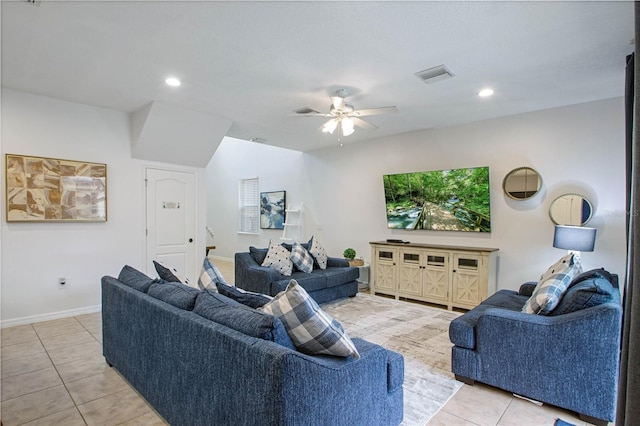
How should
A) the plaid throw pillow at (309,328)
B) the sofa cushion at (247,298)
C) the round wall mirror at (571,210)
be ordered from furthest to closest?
the round wall mirror at (571,210) < the sofa cushion at (247,298) < the plaid throw pillow at (309,328)

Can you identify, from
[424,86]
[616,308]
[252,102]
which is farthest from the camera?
[252,102]

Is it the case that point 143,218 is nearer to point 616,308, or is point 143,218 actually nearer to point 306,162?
point 306,162

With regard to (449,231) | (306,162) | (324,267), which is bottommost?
(324,267)

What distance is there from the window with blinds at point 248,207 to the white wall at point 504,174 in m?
1.75

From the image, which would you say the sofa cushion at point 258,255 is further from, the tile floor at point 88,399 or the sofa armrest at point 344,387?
the sofa armrest at point 344,387

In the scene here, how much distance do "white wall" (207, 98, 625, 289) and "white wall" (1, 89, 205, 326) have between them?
3426 mm

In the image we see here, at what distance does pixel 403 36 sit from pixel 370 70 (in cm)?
64

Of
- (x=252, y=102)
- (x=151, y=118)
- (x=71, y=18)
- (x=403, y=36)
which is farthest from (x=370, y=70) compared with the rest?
(x=151, y=118)

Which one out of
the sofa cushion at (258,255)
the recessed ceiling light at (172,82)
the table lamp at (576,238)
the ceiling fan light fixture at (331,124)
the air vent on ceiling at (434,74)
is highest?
the recessed ceiling light at (172,82)

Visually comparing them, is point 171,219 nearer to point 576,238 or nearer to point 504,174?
point 504,174

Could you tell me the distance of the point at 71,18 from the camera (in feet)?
8.23

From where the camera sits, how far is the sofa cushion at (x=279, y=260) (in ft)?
16.4

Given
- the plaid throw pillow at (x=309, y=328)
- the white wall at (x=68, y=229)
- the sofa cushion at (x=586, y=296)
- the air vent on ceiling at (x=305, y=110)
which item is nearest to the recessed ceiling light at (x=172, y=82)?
the air vent on ceiling at (x=305, y=110)

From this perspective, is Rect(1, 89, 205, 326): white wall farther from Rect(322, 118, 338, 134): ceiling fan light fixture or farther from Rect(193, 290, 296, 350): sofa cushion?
Rect(193, 290, 296, 350): sofa cushion
